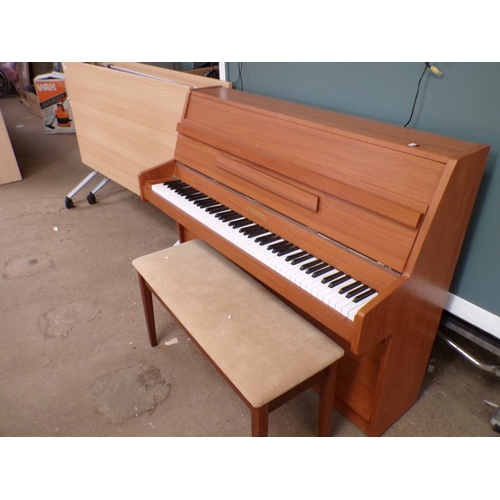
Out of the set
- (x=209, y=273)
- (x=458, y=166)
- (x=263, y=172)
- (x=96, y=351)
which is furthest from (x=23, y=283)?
(x=458, y=166)

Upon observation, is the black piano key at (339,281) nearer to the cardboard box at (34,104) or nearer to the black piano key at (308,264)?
the black piano key at (308,264)

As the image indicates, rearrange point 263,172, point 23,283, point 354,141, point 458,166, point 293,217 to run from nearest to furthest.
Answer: point 458,166 < point 354,141 < point 293,217 < point 263,172 < point 23,283

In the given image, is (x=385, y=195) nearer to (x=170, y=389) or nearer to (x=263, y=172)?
(x=263, y=172)

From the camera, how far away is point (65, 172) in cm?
391

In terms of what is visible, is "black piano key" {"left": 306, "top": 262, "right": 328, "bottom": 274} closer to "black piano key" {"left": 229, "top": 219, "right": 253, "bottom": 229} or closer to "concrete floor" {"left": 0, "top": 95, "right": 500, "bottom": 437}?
"black piano key" {"left": 229, "top": 219, "right": 253, "bottom": 229}

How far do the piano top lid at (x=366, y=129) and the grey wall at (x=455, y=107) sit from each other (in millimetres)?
130

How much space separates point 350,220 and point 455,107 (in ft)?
1.82

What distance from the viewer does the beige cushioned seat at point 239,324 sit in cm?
114

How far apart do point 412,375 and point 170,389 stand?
94 centimetres

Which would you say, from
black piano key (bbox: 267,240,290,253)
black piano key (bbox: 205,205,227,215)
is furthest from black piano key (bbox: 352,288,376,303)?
black piano key (bbox: 205,205,227,215)

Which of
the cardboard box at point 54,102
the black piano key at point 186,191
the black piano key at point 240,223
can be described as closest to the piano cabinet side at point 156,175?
the black piano key at point 186,191

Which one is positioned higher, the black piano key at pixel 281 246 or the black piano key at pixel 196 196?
the black piano key at pixel 196 196
